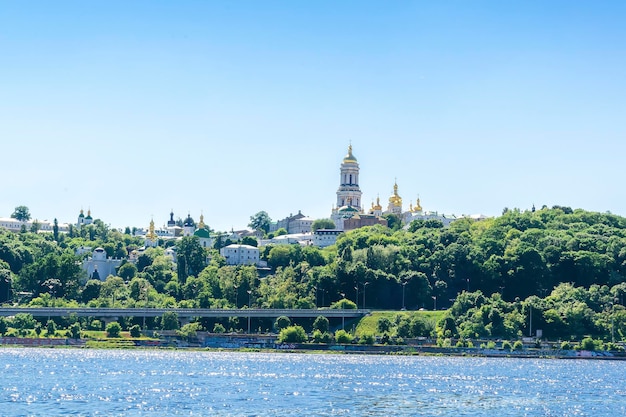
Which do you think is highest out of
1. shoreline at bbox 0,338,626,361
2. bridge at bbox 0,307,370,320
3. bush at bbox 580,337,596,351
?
bridge at bbox 0,307,370,320

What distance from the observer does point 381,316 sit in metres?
153

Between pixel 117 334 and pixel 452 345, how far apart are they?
117 ft

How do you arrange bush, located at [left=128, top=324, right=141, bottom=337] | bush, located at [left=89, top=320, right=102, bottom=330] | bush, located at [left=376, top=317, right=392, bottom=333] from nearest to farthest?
1. bush, located at [left=376, top=317, right=392, bottom=333]
2. bush, located at [left=128, top=324, right=141, bottom=337]
3. bush, located at [left=89, top=320, right=102, bottom=330]

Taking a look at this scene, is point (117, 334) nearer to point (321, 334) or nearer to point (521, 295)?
point (321, 334)

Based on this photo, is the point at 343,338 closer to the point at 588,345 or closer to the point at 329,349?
the point at 329,349

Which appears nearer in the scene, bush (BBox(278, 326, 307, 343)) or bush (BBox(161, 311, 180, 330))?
bush (BBox(278, 326, 307, 343))

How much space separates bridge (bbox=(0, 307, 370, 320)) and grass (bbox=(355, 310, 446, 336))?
1.72m

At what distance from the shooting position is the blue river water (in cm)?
7481

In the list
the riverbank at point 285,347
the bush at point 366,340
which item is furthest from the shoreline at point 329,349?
the bush at point 366,340

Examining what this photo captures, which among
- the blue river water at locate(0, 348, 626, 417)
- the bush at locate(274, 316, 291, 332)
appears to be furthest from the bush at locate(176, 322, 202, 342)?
the blue river water at locate(0, 348, 626, 417)

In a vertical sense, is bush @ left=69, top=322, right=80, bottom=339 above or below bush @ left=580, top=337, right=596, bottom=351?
above

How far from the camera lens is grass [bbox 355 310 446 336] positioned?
491 ft

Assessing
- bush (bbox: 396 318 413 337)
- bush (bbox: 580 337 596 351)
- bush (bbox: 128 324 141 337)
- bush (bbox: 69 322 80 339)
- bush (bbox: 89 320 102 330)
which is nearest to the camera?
bush (bbox: 580 337 596 351)

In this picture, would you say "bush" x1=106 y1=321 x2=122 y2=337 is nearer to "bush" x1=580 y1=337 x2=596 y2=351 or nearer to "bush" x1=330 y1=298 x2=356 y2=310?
"bush" x1=330 y1=298 x2=356 y2=310
